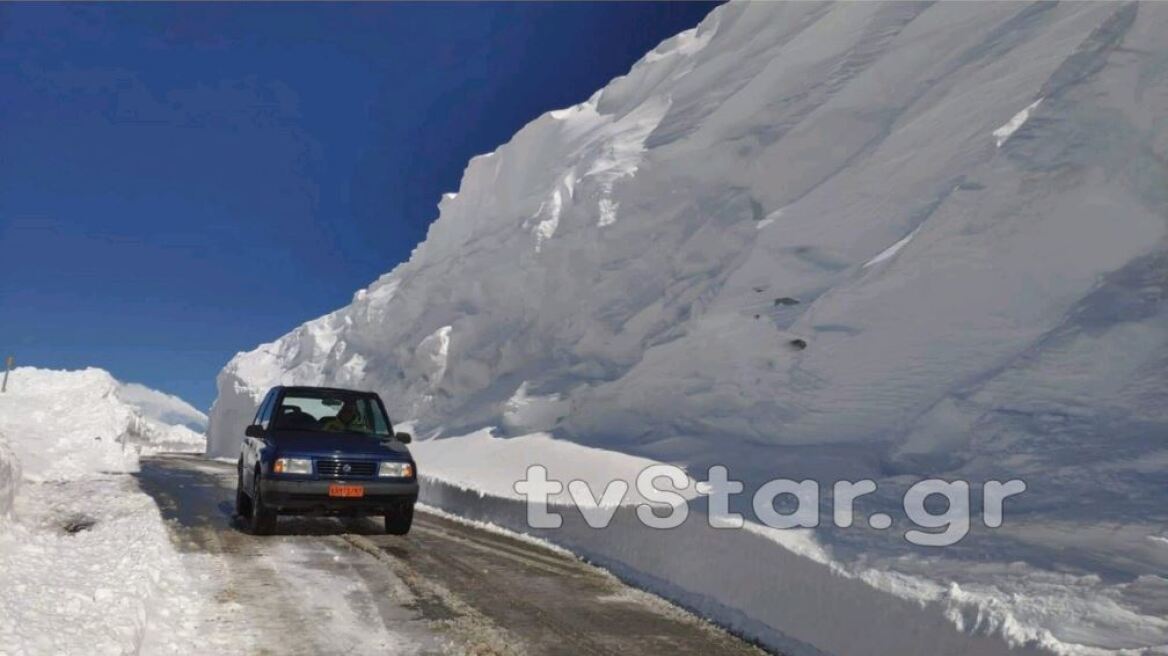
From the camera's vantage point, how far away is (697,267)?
64.1 feet

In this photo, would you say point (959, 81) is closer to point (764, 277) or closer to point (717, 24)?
point (764, 277)

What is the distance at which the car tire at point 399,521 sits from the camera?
9.77 meters

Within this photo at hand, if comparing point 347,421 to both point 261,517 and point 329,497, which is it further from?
point 261,517

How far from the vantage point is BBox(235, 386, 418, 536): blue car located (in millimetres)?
8969

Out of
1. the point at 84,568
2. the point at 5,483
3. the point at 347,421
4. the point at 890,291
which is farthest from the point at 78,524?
the point at 890,291

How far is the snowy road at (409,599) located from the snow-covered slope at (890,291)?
5.83ft

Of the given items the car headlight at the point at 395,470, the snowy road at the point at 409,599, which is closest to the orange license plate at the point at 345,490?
the car headlight at the point at 395,470

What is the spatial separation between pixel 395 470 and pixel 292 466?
1165 millimetres

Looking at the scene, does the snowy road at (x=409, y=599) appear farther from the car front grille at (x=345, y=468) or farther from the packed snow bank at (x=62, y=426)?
the packed snow bank at (x=62, y=426)

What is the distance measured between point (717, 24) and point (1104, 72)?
18.7 m

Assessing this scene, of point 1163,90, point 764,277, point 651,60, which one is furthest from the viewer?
point 651,60

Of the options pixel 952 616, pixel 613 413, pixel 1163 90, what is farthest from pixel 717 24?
pixel 952 616

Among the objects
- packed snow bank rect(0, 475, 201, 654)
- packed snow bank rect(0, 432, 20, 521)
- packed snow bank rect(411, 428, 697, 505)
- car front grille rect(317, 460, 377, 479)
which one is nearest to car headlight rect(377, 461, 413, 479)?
car front grille rect(317, 460, 377, 479)

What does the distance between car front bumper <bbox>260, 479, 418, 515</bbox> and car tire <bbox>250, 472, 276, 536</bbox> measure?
0.49 ft
